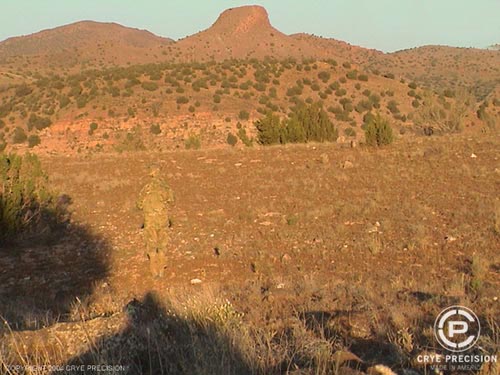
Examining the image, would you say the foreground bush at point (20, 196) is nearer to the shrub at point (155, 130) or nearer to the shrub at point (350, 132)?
the shrub at point (155, 130)

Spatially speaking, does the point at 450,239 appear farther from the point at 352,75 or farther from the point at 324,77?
the point at 352,75

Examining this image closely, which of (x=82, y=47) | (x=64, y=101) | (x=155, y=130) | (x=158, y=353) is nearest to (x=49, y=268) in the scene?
(x=158, y=353)

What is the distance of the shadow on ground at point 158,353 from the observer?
3396mm

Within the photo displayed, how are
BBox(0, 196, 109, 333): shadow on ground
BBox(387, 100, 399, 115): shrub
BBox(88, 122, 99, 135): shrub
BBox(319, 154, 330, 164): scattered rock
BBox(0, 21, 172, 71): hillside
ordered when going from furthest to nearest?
BBox(0, 21, 172, 71): hillside < BBox(387, 100, 399, 115): shrub < BBox(88, 122, 99, 135): shrub < BBox(319, 154, 330, 164): scattered rock < BBox(0, 196, 109, 333): shadow on ground

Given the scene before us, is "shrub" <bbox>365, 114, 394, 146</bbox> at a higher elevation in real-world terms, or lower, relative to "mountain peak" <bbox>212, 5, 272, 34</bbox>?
lower

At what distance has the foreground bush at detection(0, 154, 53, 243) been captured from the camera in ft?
33.7

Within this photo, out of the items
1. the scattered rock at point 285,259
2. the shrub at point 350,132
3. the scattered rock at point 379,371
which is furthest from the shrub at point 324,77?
the scattered rock at point 379,371

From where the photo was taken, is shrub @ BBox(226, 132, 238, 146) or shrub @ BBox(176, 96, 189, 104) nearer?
shrub @ BBox(226, 132, 238, 146)

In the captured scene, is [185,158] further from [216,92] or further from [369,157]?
[216,92]

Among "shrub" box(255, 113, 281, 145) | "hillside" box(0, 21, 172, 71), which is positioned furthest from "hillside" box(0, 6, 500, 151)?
"hillside" box(0, 21, 172, 71)

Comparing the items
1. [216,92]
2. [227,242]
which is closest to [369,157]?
[227,242]

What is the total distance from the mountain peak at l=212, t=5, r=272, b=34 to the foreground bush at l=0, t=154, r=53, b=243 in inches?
3487

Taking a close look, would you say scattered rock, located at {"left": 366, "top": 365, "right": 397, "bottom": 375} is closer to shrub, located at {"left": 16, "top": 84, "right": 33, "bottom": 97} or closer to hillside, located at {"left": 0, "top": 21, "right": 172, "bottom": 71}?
shrub, located at {"left": 16, "top": 84, "right": 33, "bottom": 97}

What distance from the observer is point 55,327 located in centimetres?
387
